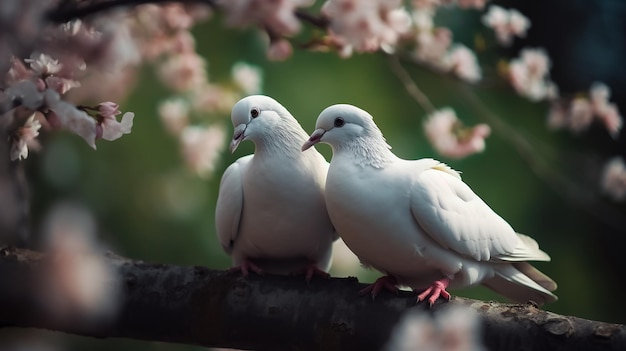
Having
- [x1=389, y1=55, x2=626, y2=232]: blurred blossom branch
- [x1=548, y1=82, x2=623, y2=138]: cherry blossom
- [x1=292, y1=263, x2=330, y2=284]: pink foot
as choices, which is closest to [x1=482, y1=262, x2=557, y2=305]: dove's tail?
[x1=292, y1=263, x2=330, y2=284]: pink foot

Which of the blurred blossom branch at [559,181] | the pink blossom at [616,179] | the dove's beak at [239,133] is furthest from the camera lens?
the blurred blossom branch at [559,181]

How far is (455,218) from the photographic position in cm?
82

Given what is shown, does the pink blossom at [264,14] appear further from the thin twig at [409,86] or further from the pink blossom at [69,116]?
the thin twig at [409,86]

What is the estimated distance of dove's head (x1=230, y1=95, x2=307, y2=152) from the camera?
2.80 feet

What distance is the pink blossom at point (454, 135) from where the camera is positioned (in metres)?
1.13

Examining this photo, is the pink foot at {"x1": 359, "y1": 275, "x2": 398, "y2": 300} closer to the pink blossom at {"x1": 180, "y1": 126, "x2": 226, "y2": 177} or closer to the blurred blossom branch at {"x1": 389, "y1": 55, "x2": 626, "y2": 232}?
the pink blossom at {"x1": 180, "y1": 126, "x2": 226, "y2": 177}

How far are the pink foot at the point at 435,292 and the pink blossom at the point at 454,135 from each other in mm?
362

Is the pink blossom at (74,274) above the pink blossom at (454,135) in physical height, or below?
below

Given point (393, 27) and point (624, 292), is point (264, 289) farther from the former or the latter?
point (624, 292)

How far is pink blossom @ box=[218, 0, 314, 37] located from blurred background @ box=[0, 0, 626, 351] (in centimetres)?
98

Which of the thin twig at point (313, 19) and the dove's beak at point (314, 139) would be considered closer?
the thin twig at point (313, 19)

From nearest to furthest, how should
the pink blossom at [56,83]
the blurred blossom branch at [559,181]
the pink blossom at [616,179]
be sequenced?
the pink blossom at [56,83] < the pink blossom at [616,179] < the blurred blossom branch at [559,181]

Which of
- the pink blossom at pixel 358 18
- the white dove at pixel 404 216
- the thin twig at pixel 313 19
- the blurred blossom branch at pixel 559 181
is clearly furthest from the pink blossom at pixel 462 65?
the thin twig at pixel 313 19

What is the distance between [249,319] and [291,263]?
0.44 ft
